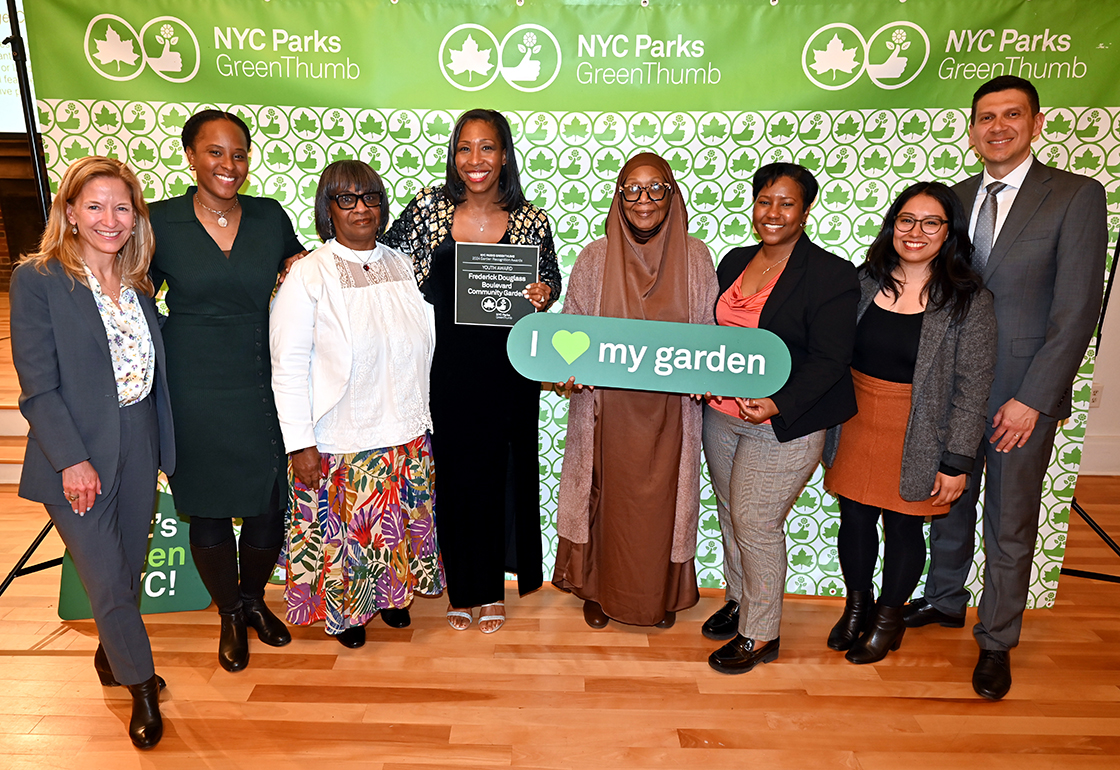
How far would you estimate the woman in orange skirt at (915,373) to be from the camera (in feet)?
6.97

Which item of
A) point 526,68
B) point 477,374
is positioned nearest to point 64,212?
point 477,374

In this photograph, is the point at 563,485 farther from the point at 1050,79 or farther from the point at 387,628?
the point at 1050,79

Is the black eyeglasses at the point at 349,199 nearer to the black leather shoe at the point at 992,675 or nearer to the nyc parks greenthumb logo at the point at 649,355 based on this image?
the nyc parks greenthumb logo at the point at 649,355

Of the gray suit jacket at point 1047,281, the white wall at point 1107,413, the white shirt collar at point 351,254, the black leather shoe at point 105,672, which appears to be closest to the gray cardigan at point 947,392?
the gray suit jacket at point 1047,281

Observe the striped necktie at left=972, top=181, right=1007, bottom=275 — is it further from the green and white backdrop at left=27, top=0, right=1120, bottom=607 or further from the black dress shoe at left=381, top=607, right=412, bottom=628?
the black dress shoe at left=381, top=607, right=412, bottom=628

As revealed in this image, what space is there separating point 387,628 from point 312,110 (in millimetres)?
2114

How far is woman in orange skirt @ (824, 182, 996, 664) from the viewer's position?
6.97 ft

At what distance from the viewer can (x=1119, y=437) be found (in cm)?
428

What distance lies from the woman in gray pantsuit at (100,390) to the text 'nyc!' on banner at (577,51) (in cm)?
103

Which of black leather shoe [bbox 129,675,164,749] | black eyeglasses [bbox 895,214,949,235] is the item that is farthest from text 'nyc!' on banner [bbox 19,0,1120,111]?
black leather shoe [bbox 129,675,164,749]

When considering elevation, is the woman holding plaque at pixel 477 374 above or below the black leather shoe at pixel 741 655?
above

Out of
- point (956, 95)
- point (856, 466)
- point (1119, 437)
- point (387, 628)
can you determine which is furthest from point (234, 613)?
point (1119, 437)

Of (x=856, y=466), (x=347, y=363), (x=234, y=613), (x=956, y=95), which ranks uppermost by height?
(x=956, y=95)

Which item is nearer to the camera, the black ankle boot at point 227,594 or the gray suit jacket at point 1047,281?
the gray suit jacket at point 1047,281
